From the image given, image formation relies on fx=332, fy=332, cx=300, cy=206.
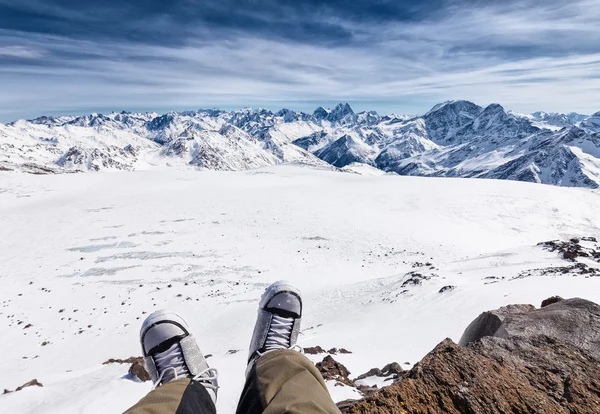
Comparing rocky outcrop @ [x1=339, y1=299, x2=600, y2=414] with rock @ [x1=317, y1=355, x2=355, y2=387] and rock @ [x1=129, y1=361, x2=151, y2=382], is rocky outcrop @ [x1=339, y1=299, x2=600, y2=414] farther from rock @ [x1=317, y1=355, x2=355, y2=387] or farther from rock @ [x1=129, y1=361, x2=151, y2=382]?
rock @ [x1=129, y1=361, x2=151, y2=382]

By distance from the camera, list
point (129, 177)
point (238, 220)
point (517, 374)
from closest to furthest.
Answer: point (517, 374) < point (238, 220) < point (129, 177)

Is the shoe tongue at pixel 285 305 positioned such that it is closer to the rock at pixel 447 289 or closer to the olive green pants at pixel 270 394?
the olive green pants at pixel 270 394

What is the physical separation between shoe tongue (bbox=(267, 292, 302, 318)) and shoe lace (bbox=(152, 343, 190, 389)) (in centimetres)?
162

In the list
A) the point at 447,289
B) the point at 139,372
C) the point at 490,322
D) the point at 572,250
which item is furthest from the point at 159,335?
the point at 572,250

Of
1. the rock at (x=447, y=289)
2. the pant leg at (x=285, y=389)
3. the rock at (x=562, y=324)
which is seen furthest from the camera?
the rock at (x=447, y=289)

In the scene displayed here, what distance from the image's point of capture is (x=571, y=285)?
35.4 feet

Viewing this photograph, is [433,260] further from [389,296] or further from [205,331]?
[205,331]

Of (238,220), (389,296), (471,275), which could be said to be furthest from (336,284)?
(238,220)

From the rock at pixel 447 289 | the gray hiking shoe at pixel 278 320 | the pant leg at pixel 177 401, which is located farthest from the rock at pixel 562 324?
the rock at pixel 447 289

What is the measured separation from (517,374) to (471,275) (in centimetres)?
1433

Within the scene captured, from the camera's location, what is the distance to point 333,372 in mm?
6227

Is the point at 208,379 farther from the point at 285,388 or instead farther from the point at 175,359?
the point at 285,388

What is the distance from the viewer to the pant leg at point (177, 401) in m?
2.93

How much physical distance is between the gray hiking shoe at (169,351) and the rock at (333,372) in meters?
2.24
